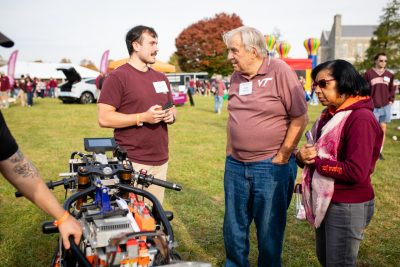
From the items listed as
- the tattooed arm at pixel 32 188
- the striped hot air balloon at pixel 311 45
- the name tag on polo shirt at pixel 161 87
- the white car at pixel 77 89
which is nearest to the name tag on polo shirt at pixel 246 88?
the name tag on polo shirt at pixel 161 87

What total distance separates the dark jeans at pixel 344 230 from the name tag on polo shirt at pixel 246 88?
1002 mm

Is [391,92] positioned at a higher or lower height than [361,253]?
higher

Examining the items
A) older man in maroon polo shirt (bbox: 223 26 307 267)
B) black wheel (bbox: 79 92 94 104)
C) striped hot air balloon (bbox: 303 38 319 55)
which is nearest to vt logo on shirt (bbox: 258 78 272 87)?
older man in maroon polo shirt (bbox: 223 26 307 267)

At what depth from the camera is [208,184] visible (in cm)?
620

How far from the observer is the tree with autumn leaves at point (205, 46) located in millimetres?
57188

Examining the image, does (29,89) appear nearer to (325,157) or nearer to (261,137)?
(261,137)

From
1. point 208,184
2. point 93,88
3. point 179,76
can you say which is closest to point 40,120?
point 93,88

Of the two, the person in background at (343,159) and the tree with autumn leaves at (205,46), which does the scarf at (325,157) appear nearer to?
the person in background at (343,159)

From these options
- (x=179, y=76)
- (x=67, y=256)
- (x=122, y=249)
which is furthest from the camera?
(x=179, y=76)

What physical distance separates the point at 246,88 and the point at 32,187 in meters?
1.70

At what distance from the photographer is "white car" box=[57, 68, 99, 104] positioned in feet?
69.5

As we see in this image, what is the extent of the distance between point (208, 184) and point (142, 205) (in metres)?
4.25

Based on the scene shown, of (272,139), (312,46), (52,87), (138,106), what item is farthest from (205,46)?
(272,139)

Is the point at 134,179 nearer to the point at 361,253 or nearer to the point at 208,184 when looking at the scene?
the point at 361,253
